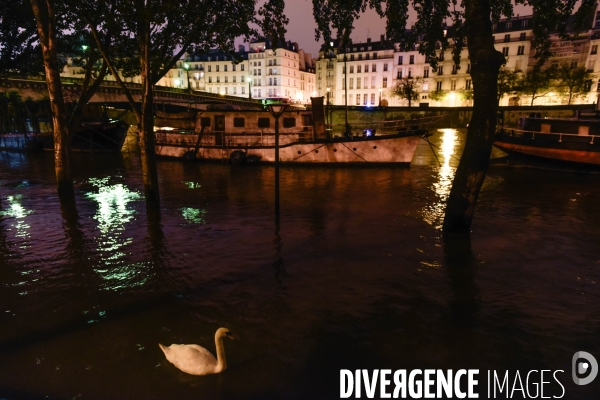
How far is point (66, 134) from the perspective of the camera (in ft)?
43.1

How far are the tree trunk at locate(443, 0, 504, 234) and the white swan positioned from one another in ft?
23.7

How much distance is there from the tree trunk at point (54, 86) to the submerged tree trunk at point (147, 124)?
3.08m

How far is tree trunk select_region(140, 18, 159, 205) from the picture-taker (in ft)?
37.8

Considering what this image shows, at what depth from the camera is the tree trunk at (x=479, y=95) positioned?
330 inches

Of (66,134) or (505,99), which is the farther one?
(505,99)

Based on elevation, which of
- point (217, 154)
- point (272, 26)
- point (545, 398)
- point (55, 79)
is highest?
→ point (272, 26)

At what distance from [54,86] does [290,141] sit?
46.0 feet

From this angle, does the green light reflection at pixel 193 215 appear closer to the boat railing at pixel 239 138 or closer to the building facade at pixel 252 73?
the boat railing at pixel 239 138

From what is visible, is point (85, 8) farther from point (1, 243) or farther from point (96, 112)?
point (96, 112)

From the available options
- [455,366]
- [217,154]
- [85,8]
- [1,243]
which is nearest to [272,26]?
[85,8]

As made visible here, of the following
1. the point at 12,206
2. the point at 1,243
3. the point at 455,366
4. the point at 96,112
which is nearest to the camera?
the point at 455,366

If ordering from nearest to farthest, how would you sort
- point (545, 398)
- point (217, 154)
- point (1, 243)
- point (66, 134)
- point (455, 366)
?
point (545, 398) < point (455, 366) < point (1, 243) < point (66, 134) < point (217, 154)

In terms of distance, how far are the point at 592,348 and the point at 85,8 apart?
1527cm

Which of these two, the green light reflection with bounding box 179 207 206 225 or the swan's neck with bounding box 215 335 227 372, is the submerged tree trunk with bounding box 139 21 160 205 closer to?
the green light reflection with bounding box 179 207 206 225
